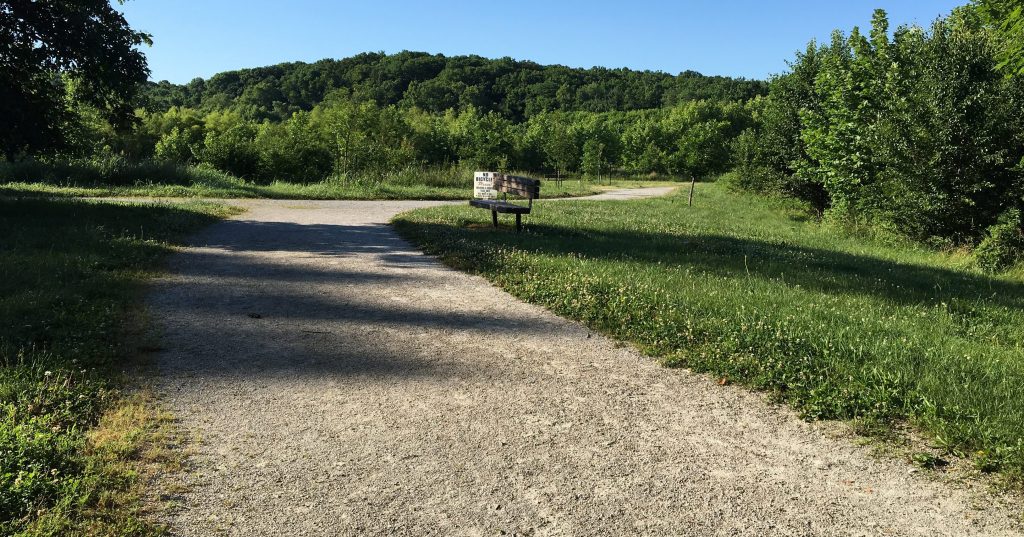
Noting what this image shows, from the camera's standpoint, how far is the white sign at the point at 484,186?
48.8ft

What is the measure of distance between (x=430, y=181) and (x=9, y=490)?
30728 millimetres

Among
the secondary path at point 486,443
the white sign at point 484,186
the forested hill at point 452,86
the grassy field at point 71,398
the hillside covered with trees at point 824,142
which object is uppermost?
the forested hill at point 452,86

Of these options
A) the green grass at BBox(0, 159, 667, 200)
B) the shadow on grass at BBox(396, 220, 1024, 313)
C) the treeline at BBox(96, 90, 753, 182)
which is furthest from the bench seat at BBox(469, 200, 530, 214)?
the green grass at BBox(0, 159, 667, 200)

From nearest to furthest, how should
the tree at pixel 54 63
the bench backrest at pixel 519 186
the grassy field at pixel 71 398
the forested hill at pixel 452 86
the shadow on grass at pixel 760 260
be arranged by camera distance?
the grassy field at pixel 71 398
the shadow on grass at pixel 760 260
the tree at pixel 54 63
the bench backrest at pixel 519 186
the forested hill at pixel 452 86

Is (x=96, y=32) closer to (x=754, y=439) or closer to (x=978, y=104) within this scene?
(x=754, y=439)

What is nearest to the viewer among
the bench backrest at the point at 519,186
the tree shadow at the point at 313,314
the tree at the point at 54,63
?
the tree shadow at the point at 313,314

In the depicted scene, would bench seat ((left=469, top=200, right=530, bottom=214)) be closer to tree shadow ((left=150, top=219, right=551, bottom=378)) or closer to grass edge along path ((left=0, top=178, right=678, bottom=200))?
tree shadow ((left=150, top=219, right=551, bottom=378))

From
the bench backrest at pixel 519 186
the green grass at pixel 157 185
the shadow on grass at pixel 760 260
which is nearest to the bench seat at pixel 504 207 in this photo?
the bench backrest at pixel 519 186

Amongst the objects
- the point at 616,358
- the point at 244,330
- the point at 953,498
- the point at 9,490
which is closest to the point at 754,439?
the point at 953,498

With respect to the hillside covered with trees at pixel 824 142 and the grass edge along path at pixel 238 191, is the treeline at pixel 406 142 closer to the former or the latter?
the hillside covered with trees at pixel 824 142

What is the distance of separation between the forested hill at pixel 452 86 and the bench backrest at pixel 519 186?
238 ft

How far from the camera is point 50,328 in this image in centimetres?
488

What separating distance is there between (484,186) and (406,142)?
31.0 m

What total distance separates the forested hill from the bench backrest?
72538 mm
